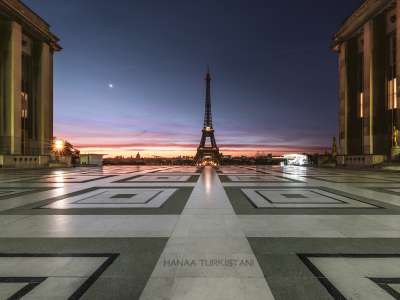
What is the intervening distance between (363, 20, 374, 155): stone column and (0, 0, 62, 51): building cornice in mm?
49369

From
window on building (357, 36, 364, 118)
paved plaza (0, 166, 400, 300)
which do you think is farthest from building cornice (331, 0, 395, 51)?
paved plaza (0, 166, 400, 300)

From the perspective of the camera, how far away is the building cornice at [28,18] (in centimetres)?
3553

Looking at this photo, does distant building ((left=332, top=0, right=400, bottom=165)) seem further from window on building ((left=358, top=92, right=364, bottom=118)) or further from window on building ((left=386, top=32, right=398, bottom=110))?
window on building ((left=358, top=92, right=364, bottom=118))

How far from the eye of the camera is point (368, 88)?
128 ft

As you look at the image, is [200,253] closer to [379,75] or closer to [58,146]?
[379,75]

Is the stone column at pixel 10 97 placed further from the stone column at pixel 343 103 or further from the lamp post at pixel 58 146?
the stone column at pixel 343 103

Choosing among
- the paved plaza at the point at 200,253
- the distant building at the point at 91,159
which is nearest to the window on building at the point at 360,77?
the paved plaza at the point at 200,253

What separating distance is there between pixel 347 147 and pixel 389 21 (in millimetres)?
20040

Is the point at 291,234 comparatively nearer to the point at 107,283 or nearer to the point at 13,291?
the point at 107,283

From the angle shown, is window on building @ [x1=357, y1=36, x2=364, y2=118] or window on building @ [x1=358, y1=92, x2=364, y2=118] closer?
window on building @ [x1=358, y1=92, x2=364, y2=118]

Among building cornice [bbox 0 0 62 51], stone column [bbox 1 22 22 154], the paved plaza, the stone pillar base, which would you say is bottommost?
the paved plaza

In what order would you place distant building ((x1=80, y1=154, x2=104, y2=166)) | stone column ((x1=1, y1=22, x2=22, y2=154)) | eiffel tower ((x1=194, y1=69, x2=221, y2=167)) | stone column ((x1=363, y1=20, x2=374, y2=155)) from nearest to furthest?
stone column ((x1=1, y1=22, x2=22, y2=154))
stone column ((x1=363, y1=20, x2=374, y2=155))
distant building ((x1=80, y1=154, x2=104, y2=166))
eiffel tower ((x1=194, y1=69, x2=221, y2=167))

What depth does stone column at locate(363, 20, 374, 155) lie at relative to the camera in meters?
38.3

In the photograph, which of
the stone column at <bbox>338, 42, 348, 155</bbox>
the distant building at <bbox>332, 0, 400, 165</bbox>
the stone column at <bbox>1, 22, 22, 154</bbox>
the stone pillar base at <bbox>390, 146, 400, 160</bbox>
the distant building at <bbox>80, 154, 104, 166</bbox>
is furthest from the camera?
the distant building at <bbox>80, 154, 104, 166</bbox>
